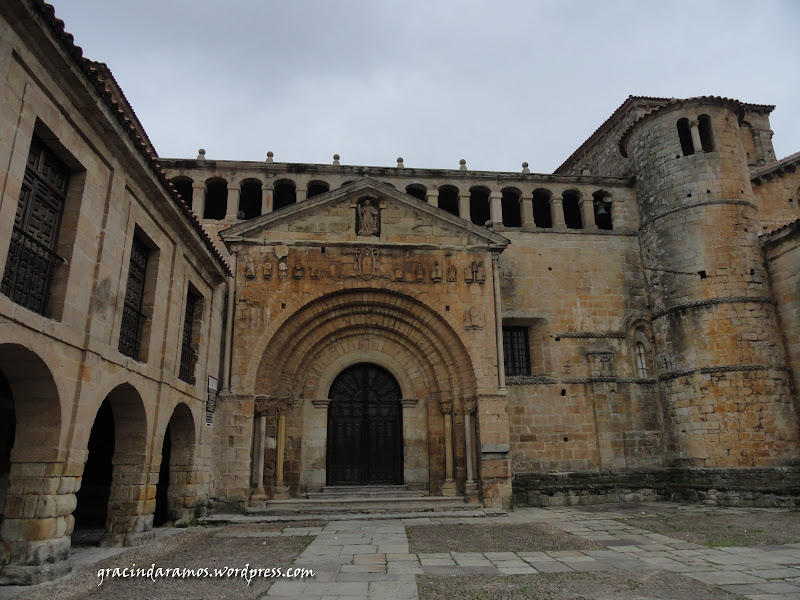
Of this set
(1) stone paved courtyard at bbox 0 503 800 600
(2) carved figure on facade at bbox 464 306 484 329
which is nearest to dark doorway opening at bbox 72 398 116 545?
(1) stone paved courtyard at bbox 0 503 800 600

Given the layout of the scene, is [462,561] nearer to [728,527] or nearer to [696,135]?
[728,527]

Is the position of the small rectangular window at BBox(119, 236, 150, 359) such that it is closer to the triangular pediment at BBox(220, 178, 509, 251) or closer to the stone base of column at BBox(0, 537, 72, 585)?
the stone base of column at BBox(0, 537, 72, 585)

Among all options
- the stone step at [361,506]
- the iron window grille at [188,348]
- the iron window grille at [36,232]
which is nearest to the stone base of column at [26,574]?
the iron window grille at [36,232]

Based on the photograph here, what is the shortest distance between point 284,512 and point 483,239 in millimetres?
8840

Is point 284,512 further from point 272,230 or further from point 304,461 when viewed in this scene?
point 272,230

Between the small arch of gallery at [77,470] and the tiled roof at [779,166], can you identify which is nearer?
the small arch of gallery at [77,470]

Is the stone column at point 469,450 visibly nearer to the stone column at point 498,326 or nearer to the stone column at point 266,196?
the stone column at point 498,326

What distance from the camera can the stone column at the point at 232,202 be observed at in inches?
686

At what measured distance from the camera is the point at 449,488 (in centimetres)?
1376

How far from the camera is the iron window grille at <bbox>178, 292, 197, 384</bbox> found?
11891 mm

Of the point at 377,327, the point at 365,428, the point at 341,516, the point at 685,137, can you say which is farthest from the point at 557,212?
the point at 341,516

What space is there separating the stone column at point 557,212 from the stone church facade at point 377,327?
0.32ft

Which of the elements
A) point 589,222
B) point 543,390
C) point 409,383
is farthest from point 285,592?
point 589,222

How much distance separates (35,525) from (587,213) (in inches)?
692
